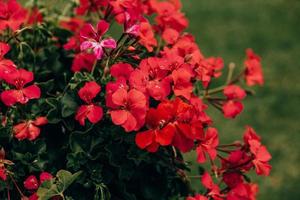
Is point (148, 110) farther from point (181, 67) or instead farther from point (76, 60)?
point (76, 60)

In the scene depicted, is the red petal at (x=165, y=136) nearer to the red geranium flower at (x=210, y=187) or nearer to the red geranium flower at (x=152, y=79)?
the red geranium flower at (x=152, y=79)

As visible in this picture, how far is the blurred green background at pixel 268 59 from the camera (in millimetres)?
4688

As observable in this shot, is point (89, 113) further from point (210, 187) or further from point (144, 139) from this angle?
point (210, 187)

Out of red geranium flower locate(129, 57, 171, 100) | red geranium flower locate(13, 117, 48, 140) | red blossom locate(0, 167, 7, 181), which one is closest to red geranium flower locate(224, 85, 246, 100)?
red geranium flower locate(129, 57, 171, 100)

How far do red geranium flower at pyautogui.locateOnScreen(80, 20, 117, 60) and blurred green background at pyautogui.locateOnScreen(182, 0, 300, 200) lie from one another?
9.01ft

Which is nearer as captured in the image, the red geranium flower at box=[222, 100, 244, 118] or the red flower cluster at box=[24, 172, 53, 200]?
the red flower cluster at box=[24, 172, 53, 200]

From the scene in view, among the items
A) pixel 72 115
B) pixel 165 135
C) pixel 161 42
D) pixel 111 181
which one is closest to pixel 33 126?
pixel 72 115

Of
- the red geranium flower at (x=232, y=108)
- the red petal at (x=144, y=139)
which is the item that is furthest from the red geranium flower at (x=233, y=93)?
the red petal at (x=144, y=139)

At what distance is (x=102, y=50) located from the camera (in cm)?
180

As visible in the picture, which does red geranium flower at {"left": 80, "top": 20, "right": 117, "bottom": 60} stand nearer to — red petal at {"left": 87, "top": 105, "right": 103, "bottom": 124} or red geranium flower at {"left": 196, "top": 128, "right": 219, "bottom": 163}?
red petal at {"left": 87, "top": 105, "right": 103, "bottom": 124}

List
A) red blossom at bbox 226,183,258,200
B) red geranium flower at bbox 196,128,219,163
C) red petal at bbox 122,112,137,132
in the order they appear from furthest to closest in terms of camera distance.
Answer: red blossom at bbox 226,183,258,200 < red geranium flower at bbox 196,128,219,163 < red petal at bbox 122,112,137,132

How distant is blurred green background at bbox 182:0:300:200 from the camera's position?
4688 millimetres

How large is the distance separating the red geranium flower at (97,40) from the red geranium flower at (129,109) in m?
0.14

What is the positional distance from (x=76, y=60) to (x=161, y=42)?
0.39 m
